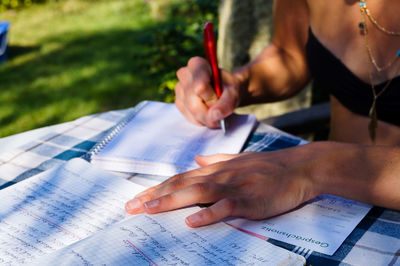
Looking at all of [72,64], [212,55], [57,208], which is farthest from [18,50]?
[57,208]

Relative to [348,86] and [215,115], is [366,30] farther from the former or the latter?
[215,115]

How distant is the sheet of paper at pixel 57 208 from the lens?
1.00 meters

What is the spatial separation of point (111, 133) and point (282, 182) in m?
0.63

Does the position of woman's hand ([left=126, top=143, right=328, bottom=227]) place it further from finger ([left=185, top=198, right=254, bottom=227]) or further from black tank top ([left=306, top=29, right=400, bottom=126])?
black tank top ([left=306, top=29, right=400, bottom=126])

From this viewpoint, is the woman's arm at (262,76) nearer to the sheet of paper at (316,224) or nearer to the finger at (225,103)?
the finger at (225,103)

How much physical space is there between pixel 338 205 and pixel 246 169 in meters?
0.24

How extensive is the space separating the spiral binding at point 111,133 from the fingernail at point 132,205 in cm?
34

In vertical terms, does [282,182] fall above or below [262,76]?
below

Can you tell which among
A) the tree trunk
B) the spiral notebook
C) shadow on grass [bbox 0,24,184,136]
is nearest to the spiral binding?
the spiral notebook

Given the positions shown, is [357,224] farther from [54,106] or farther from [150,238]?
[54,106]

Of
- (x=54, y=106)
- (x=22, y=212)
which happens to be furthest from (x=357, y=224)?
(x=54, y=106)

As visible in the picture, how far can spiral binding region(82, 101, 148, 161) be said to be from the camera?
1418 millimetres

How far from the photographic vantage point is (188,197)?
3.52 ft

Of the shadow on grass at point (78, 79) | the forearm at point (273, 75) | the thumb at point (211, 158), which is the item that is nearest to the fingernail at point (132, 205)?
the thumb at point (211, 158)
